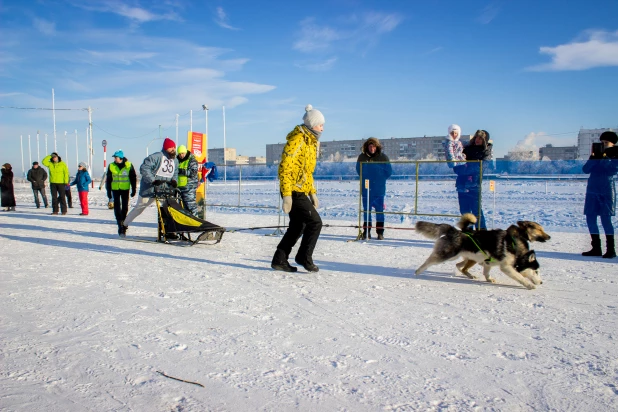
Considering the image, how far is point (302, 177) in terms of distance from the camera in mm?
5270

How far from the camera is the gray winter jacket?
800 centimetres

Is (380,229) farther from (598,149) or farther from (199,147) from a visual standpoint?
(199,147)

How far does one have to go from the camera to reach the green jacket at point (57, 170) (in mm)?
13758

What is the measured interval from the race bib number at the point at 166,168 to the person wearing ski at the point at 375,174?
360 centimetres

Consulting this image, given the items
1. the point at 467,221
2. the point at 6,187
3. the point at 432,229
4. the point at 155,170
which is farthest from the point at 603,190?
the point at 6,187

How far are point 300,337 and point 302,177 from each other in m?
2.41

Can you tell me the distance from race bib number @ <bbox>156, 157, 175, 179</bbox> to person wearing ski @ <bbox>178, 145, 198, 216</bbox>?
0.39 meters

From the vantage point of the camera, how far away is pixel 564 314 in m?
3.86

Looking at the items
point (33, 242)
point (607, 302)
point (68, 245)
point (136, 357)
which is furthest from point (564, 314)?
point (33, 242)

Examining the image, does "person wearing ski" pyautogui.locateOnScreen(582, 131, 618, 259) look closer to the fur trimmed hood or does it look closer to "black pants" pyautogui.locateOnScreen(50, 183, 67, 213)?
the fur trimmed hood

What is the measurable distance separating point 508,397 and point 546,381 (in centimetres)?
35

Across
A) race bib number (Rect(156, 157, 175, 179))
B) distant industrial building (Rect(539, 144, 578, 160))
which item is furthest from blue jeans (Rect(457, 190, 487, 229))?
distant industrial building (Rect(539, 144, 578, 160))

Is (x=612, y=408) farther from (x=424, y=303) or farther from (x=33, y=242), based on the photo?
(x=33, y=242)

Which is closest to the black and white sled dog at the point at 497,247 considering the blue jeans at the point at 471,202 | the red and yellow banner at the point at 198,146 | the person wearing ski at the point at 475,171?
the person wearing ski at the point at 475,171
